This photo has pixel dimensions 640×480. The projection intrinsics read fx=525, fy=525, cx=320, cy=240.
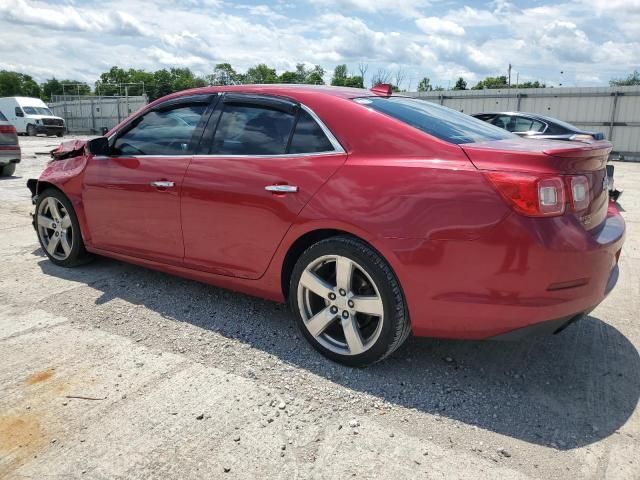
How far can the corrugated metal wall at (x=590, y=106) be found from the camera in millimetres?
18766

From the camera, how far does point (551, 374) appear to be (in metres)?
3.01

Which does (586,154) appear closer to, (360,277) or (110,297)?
(360,277)

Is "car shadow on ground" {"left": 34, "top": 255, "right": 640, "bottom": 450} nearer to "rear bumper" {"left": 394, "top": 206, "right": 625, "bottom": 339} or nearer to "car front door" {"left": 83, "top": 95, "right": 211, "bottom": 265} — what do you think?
"rear bumper" {"left": 394, "top": 206, "right": 625, "bottom": 339}

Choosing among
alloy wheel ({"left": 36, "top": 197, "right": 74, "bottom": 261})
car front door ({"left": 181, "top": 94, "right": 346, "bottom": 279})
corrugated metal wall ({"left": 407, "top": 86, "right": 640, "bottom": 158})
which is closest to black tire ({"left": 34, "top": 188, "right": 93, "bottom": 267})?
alloy wheel ({"left": 36, "top": 197, "right": 74, "bottom": 261})

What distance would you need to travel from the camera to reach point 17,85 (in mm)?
94000

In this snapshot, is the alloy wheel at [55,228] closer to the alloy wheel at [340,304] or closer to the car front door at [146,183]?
the car front door at [146,183]

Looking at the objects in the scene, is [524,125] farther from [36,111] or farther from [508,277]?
[36,111]

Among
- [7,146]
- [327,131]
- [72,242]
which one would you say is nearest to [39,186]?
[72,242]

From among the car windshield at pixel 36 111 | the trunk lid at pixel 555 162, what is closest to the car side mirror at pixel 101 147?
the trunk lid at pixel 555 162

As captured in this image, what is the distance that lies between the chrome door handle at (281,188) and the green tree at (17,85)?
10072cm

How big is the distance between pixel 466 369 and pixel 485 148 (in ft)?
4.22

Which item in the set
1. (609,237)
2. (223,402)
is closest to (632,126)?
(609,237)

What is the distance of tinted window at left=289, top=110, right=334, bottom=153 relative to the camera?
10.0 ft

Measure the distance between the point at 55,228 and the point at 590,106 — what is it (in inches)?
782
